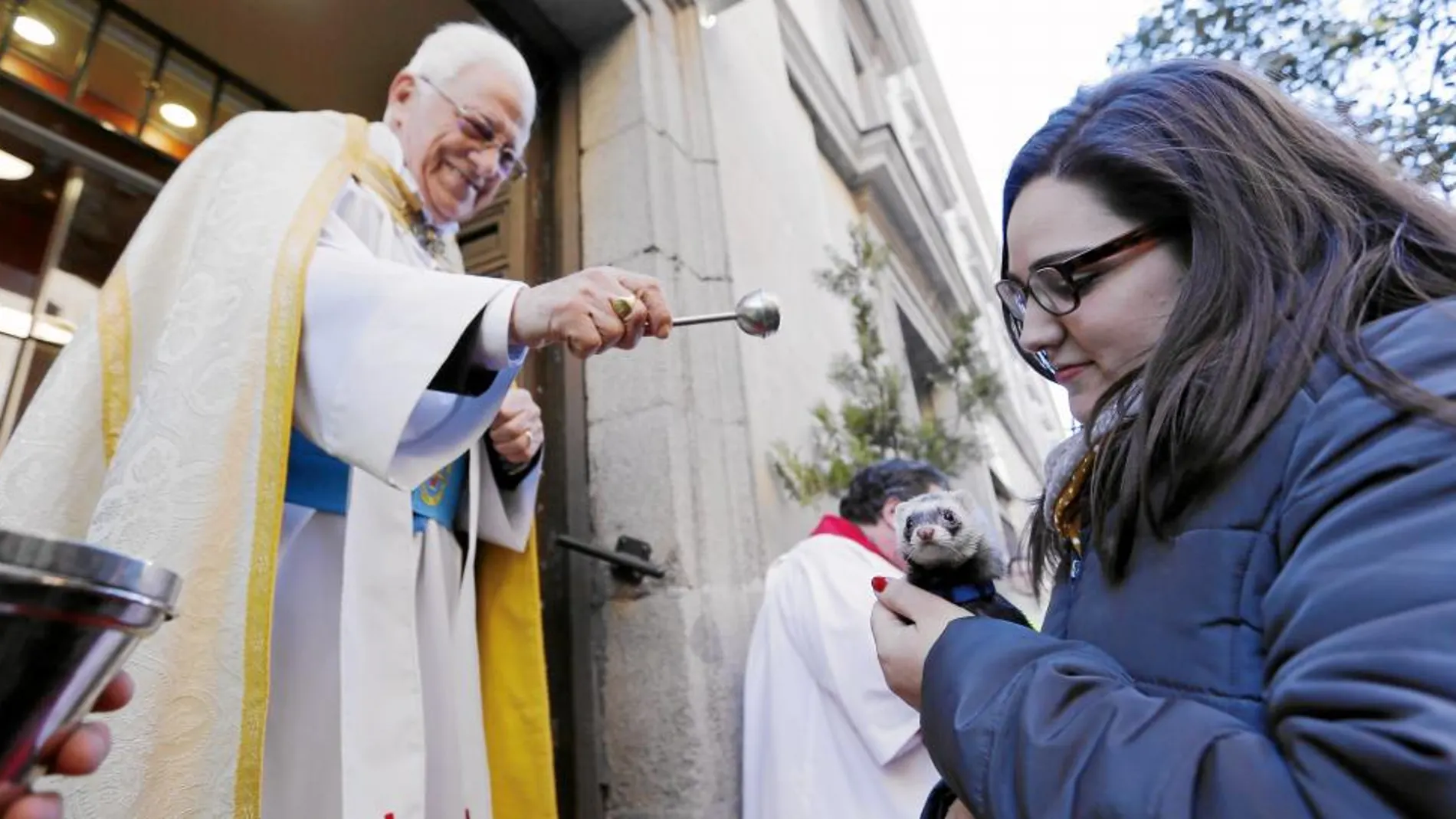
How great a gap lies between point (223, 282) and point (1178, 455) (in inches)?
A: 48.8

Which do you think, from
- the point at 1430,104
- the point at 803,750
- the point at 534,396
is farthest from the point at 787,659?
the point at 1430,104

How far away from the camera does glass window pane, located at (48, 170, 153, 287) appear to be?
2.04 metres

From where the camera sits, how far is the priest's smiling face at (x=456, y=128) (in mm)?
1691

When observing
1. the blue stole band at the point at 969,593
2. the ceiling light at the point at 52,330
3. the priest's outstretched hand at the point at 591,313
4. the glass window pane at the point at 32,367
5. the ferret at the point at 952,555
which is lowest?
the blue stole band at the point at 969,593

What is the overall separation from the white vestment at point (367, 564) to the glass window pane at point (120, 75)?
141cm

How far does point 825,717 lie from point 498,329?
1.41m

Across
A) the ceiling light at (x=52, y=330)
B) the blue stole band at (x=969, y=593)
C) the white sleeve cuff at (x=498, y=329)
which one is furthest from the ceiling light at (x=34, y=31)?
the blue stole band at (x=969, y=593)

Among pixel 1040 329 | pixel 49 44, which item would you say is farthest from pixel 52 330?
pixel 1040 329

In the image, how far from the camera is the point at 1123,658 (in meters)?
0.63

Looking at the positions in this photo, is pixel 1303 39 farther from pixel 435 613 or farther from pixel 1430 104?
pixel 435 613

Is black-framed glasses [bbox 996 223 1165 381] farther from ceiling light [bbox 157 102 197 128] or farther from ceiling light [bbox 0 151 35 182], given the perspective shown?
ceiling light [bbox 157 102 197 128]

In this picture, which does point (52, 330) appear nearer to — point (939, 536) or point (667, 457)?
point (667, 457)

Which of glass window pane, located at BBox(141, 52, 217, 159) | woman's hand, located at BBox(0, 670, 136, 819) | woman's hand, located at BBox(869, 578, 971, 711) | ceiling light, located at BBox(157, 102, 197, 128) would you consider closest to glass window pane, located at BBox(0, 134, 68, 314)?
glass window pane, located at BBox(141, 52, 217, 159)

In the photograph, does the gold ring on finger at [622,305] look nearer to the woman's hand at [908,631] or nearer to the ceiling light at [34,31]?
the woman's hand at [908,631]
